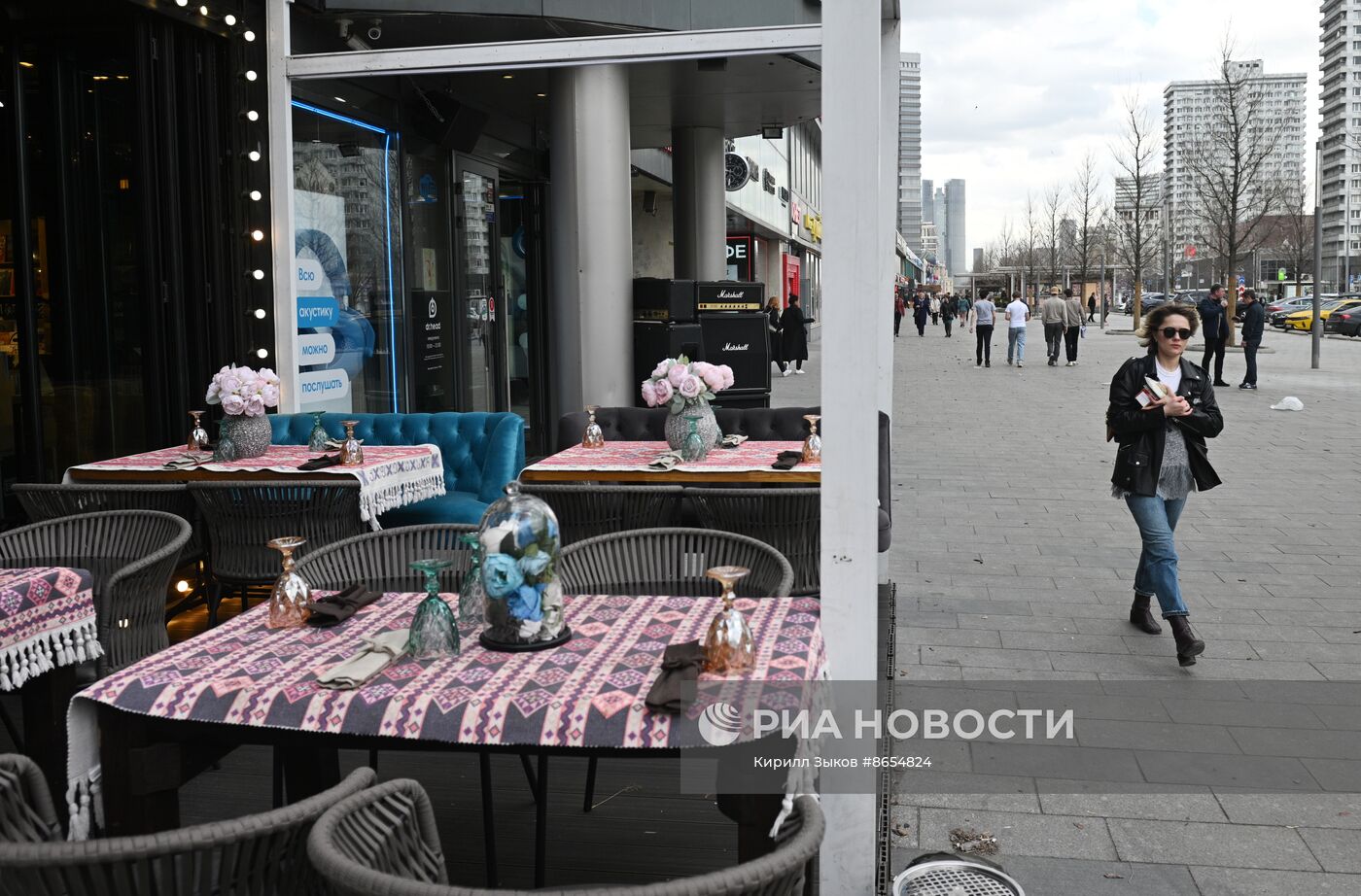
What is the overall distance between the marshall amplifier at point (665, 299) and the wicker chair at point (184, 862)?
10.5 metres

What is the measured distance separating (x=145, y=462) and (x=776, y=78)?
8.03 m

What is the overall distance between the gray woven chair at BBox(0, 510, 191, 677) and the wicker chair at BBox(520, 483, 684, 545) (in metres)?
1.51

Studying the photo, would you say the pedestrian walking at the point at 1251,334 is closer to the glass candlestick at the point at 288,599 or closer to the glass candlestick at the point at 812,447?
the glass candlestick at the point at 812,447

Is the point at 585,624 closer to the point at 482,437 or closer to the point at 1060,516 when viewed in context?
the point at 482,437

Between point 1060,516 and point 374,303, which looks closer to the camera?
point 1060,516

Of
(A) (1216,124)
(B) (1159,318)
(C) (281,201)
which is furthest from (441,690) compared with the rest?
(A) (1216,124)

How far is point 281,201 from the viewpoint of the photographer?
7.82 meters

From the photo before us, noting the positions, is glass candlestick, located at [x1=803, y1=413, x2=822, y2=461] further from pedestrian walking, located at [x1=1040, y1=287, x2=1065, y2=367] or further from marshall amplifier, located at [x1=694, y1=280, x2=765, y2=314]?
pedestrian walking, located at [x1=1040, y1=287, x2=1065, y2=367]

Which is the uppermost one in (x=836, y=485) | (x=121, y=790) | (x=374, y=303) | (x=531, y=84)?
(x=531, y=84)

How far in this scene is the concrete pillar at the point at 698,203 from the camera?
15305mm

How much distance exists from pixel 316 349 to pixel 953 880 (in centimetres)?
674

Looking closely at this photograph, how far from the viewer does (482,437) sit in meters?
7.20

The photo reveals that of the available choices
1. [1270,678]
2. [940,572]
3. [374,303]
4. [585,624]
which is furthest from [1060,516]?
[585,624]

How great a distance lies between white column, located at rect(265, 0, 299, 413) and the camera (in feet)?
25.4
